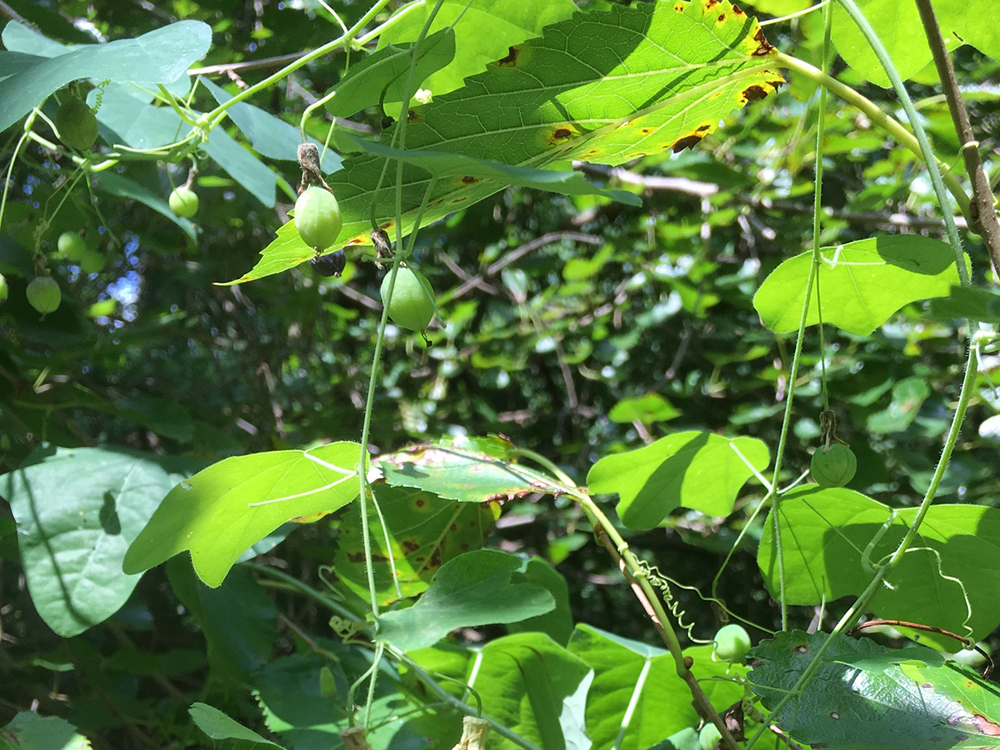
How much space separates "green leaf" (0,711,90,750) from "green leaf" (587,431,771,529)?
657 mm

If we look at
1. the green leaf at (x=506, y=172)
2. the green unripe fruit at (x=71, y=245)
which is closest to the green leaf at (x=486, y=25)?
the green leaf at (x=506, y=172)

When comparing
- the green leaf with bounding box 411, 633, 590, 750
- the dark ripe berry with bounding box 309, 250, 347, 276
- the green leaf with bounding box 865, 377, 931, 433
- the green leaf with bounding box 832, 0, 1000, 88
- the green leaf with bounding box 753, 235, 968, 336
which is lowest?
the green leaf with bounding box 865, 377, 931, 433

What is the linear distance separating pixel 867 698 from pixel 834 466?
19cm

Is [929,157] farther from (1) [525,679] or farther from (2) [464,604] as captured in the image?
(1) [525,679]

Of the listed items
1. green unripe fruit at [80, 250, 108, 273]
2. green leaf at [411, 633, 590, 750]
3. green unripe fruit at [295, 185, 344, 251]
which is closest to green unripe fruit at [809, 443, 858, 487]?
green leaf at [411, 633, 590, 750]

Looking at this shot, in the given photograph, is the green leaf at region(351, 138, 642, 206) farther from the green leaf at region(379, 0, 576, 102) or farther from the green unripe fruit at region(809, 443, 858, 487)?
the green unripe fruit at region(809, 443, 858, 487)

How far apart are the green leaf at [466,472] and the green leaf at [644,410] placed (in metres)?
1.35

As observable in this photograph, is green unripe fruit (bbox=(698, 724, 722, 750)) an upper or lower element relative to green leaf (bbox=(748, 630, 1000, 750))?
lower

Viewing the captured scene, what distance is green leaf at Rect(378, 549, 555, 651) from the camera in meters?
0.58

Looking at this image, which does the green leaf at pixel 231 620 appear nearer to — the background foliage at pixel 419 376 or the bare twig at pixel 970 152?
the background foliage at pixel 419 376

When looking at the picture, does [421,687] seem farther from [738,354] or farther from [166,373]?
[166,373]

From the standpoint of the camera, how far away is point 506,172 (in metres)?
0.52

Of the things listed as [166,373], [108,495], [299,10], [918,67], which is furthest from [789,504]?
[166,373]

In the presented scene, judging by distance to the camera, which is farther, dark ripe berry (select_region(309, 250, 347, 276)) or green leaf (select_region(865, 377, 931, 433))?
green leaf (select_region(865, 377, 931, 433))
